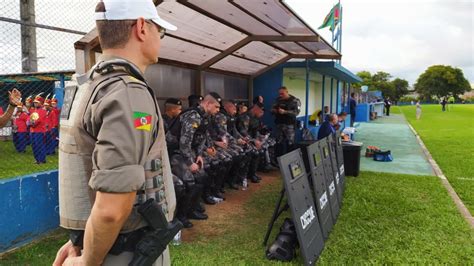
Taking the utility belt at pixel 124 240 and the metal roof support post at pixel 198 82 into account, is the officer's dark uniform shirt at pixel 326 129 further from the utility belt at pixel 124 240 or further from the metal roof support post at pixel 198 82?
the utility belt at pixel 124 240

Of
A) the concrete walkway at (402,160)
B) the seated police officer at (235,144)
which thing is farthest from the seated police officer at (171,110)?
the concrete walkway at (402,160)

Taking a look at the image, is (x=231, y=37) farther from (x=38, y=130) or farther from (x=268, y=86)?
(x=38, y=130)

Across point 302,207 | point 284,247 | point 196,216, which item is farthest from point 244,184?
point 302,207

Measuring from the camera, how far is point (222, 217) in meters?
4.88

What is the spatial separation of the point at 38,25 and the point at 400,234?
4772 mm

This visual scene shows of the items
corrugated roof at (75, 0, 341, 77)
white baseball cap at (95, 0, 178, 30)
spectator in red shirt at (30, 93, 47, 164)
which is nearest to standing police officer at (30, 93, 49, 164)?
spectator in red shirt at (30, 93, 47, 164)

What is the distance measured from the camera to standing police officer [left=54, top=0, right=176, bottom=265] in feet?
3.50

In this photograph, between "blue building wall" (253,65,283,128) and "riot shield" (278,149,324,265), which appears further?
"blue building wall" (253,65,283,128)

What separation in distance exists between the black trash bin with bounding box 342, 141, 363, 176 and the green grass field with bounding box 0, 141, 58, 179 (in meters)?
6.16

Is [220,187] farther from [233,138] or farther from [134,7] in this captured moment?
[134,7]

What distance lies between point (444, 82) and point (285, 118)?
8710cm

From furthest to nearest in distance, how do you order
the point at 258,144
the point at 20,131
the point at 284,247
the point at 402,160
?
the point at 20,131 → the point at 402,160 → the point at 258,144 → the point at 284,247

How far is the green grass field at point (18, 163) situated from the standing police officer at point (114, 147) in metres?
7.07

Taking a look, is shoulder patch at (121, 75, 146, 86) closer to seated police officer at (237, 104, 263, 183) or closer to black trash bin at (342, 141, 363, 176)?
seated police officer at (237, 104, 263, 183)
